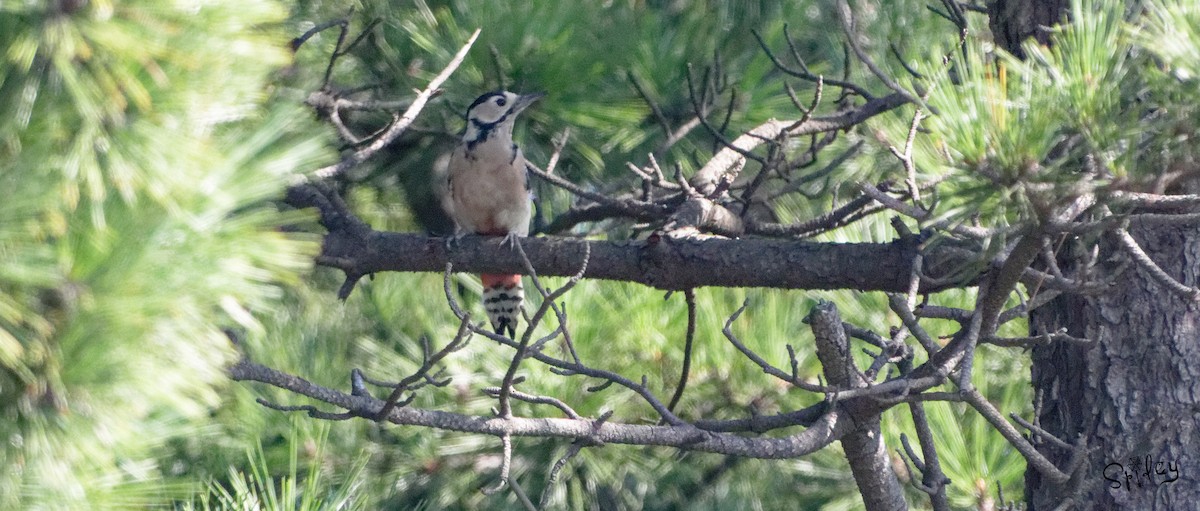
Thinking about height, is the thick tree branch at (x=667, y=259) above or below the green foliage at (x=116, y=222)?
above

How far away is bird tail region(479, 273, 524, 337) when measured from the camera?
A: 4.53 m

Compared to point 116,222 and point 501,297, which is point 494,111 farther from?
point 116,222

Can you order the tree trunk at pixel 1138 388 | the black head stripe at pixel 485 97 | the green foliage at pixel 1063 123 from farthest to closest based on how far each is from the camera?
the black head stripe at pixel 485 97, the tree trunk at pixel 1138 388, the green foliage at pixel 1063 123

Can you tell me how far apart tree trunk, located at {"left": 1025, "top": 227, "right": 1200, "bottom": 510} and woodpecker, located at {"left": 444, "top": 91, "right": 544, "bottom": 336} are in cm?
228

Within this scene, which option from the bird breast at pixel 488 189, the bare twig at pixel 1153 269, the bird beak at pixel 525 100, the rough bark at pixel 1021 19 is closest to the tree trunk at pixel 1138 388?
the bare twig at pixel 1153 269

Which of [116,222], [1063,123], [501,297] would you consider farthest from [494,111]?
[116,222]

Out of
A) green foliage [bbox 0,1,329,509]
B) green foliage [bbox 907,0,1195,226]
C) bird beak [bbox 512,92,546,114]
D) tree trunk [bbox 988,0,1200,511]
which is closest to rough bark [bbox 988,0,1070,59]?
tree trunk [bbox 988,0,1200,511]

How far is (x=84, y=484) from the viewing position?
4.09ft

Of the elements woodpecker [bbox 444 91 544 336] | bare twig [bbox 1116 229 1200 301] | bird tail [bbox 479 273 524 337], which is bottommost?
bare twig [bbox 1116 229 1200 301]

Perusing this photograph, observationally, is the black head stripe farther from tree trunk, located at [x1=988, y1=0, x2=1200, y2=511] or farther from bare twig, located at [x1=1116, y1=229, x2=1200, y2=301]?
bare twig, located at [x1=1116, y1=229, x2=1200, y2=301]

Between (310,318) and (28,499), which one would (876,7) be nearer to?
(310,318)

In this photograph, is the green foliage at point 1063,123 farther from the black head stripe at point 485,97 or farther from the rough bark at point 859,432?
the black head stripe at point 485,97

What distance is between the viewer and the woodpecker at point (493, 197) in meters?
4.47

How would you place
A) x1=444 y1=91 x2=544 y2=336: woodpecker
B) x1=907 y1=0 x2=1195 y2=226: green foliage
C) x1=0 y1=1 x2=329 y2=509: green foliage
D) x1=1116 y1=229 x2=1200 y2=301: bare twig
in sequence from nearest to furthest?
x1=0 y1=1 x2=329 y2=509: green foliage → x1=907 y1=0 x2=1195 y2=226: green foliage → x1=1116 y1=229 x2=1200 y2=301: bare twig → x1=444 y1=91 x2=544 y2=336: woodpecker
